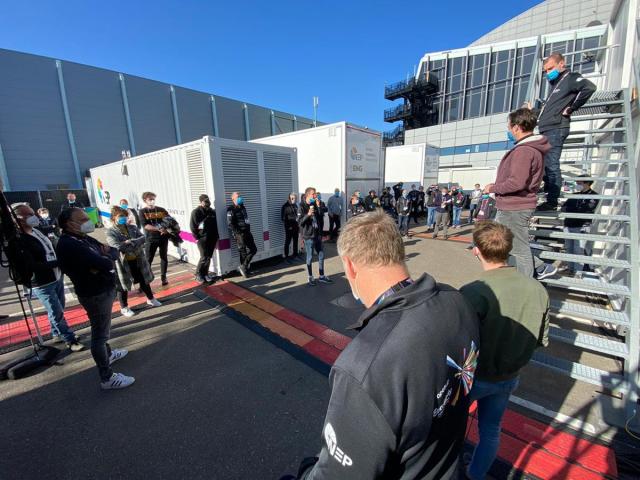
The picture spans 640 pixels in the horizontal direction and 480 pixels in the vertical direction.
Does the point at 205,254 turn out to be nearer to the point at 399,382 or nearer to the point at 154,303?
the point at 154,303

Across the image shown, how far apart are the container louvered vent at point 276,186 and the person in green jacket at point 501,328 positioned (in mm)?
5812

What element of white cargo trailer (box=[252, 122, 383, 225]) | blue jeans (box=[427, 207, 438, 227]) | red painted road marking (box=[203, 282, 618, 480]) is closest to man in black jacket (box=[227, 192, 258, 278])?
white cargo trailer (box=[252, 122, 383, 225])

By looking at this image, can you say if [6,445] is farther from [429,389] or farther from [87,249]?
[429,389]

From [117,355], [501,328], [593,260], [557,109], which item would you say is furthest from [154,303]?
[557,109]

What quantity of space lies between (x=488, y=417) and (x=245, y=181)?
5.93 metres

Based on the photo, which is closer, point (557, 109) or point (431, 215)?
point (557, 109)

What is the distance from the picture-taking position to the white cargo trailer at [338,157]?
8484 mm

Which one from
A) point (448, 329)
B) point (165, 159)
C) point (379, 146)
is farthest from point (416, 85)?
point (448, 329)

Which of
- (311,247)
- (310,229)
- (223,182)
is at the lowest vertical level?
(311,247)

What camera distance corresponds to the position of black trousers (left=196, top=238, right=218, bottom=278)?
5.67 metres

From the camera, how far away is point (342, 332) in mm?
3984

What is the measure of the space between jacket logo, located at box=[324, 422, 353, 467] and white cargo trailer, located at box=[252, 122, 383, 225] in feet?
27.0

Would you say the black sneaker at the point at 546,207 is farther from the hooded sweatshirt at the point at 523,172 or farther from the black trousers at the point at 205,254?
the black trousers at the point at 205,254

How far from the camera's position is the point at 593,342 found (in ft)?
8.63
